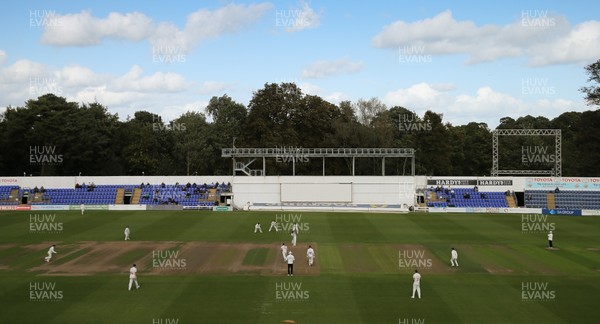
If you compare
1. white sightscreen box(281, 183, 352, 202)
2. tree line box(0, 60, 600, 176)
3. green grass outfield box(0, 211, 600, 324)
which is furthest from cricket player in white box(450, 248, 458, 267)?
tree line box(0, 60, 600, 176)

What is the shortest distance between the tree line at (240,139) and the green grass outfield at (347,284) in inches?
1541

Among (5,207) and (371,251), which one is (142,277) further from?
(5,207)

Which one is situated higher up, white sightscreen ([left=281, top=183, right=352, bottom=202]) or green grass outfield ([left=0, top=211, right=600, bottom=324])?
white sightscreen ([left=281, top=183, right=352, bottom=202])

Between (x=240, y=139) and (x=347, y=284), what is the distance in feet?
225

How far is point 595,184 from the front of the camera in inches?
2736

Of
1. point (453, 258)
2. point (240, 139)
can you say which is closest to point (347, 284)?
point (453, 258)

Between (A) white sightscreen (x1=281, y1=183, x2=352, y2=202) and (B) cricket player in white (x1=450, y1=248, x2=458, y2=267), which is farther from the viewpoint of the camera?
(A) white sightscreen (x1=281, y1=183, x2=352, y2=202)

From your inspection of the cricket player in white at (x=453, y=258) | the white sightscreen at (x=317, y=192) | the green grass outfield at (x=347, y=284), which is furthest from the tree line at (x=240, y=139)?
the cricket player in white at (x=453, y=258)

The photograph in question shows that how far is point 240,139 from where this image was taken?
9606cm

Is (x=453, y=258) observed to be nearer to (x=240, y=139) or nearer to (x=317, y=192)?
(x=317, y=192)

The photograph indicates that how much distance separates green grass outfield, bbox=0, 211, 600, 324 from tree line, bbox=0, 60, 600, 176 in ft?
128

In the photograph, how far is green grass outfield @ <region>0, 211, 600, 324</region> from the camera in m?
23.8

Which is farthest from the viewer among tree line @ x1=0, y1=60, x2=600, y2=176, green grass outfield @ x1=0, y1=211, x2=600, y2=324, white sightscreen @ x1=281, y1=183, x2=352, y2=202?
tree line @ x1=0, y1=60, x2=600, y2=176

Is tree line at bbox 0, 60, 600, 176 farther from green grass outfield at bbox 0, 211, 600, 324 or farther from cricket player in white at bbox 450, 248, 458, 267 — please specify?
cricket player in white at bbox 450, 248, 458, 267
